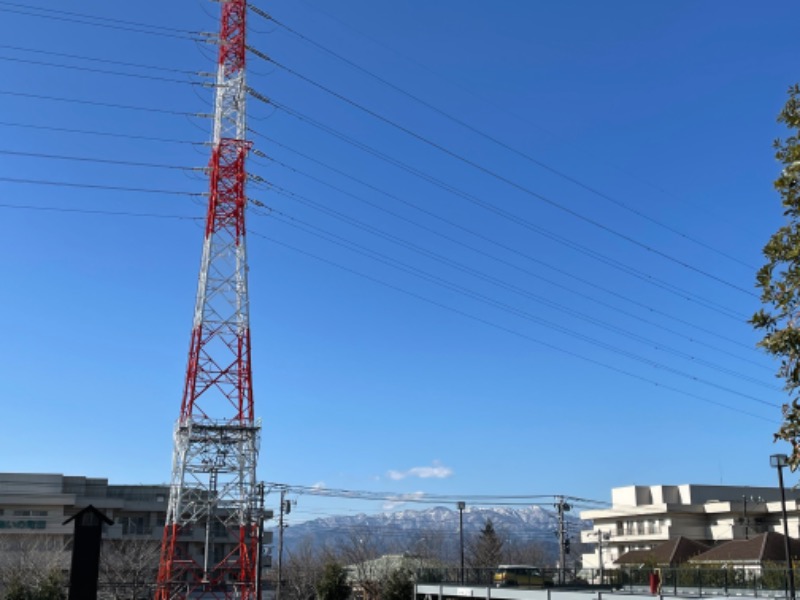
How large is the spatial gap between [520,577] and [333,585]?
16918mm

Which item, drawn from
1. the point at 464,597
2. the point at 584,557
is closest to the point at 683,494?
the point at 584,557

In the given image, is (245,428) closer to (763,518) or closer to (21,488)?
(21,488)

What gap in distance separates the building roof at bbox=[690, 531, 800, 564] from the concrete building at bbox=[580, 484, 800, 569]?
1403cm

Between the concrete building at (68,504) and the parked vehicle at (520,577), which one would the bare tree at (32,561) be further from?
the parked vehicle at (520,577)

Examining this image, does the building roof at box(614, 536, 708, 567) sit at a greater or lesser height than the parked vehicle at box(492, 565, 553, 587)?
greater

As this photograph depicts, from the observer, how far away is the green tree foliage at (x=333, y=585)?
201 ft

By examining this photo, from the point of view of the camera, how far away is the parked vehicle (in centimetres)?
4928

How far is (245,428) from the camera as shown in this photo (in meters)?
43.2

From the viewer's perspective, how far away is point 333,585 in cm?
6147

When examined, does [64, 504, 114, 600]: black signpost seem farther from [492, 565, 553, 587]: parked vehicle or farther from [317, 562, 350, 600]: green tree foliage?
[317, 562, 350, 600]: green tree foliage

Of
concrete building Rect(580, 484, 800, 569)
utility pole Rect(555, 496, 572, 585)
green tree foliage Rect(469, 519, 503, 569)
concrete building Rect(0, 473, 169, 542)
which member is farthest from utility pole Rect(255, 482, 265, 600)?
green tree foliage Rect(469, 519, 503, 569)

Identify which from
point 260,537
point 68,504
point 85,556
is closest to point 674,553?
point 260,537

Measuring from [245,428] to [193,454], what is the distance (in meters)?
2.92

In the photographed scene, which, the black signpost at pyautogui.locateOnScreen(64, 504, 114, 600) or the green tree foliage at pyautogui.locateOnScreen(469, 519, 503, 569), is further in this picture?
the green tree foliage at pyautogui.locateOnScreen(469, 519, 503, 569)
